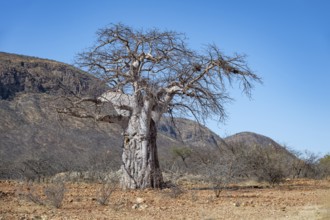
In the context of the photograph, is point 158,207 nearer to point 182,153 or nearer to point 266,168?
point 266,168

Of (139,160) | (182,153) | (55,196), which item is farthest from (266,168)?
(182,153)

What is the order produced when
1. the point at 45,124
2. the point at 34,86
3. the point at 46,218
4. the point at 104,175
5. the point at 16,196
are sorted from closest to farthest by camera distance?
the point at 46,218
the point at 16,196
the point at 104,175
the point at 45,124
the point at 34,86

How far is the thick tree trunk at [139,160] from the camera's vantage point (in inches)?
508

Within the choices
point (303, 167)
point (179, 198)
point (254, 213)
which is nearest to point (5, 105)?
point (303, 167)

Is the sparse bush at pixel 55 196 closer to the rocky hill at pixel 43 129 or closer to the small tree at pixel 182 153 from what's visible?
the rocky hill at pixel 43 129

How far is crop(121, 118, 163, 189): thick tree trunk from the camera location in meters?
12.9

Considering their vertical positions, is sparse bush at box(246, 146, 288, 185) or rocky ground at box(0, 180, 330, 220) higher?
sparse bush at box(246, 146, 288, 185)

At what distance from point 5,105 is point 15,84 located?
5.09 metres

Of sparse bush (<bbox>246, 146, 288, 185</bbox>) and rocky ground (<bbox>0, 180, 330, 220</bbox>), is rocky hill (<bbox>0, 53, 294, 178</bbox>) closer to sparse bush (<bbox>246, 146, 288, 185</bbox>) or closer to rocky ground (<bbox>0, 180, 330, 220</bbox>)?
sparse bush (<bbox>246, 146, 288, 185</bbox>)

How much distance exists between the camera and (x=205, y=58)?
13078mm

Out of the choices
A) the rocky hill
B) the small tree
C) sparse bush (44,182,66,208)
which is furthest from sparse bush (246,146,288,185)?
the small tree

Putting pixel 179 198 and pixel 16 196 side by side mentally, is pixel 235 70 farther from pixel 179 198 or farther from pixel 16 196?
pixel 16 196

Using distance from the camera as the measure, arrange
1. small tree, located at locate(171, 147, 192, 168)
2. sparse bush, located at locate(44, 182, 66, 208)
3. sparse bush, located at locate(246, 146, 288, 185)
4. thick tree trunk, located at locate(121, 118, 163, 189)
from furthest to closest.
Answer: small tree, located at locate(171, 147, 192, 168) → sparse bush, located at locate(246, 146, 288, 185) → thick tree trunk, located at locate(121, 118, 163, 189) → sparse bush, located at locate(44, 182, 66, 208)

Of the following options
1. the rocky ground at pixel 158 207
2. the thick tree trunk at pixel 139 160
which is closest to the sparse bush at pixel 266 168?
the thick tree trunk at pixel 139 160
